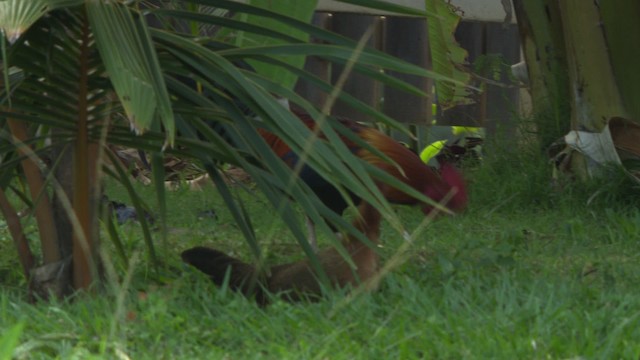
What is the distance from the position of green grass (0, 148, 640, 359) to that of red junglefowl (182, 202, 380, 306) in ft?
0.23

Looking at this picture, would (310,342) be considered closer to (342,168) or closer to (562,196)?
(342,168)

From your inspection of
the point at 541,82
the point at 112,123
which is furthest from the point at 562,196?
the point at 112,123

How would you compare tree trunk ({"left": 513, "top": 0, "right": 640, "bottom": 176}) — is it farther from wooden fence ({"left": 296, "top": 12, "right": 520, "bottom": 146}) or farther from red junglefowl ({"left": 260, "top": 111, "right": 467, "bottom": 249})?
wooden fence ({"left": 296, "top": 12, "right": 520, "bottom": 146})

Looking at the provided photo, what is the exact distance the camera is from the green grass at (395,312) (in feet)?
9.53

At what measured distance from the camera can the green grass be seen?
2.90 meters

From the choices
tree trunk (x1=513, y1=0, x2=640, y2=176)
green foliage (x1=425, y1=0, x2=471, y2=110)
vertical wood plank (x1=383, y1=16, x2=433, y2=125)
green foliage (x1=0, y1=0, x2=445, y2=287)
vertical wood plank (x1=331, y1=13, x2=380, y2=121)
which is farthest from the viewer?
vertical wood plank (x1=383, y1=16, x2=433, y2=125)

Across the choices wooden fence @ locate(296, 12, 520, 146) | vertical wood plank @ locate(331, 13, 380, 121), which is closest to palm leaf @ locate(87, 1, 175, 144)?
wooden fence @ locate(296, 12, 520, 146)

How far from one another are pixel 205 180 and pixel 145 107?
15.8 ft

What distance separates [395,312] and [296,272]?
1.68 feet

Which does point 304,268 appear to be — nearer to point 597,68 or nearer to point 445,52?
Result: point 597,68

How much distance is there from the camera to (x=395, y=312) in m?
3.30

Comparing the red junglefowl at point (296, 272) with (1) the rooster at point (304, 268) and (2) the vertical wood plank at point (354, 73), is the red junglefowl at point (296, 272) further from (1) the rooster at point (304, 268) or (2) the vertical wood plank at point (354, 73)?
(2) the vertical wood plank at point (354, 73)

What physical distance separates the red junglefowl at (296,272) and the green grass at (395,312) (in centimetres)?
7

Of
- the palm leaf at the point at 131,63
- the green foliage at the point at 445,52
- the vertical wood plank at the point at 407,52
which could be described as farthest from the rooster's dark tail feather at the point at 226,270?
the vertical wood plank at the point at 407,52
